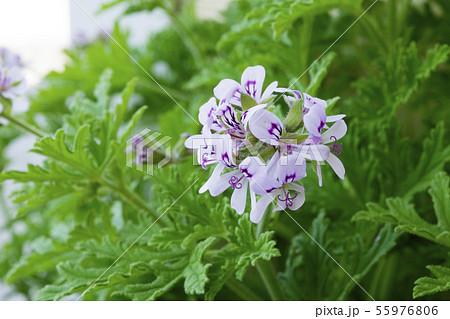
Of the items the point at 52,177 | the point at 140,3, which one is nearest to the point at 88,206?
the point at 52,177

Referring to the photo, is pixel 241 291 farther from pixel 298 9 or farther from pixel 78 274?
pixel 298 9

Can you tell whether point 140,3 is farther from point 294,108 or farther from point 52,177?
point 294,108

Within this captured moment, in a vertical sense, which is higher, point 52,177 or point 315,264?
point 52,177

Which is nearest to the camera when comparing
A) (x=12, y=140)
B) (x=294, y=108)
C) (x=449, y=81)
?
(x=294, y=108)

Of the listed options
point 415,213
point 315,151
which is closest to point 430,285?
point 415,213

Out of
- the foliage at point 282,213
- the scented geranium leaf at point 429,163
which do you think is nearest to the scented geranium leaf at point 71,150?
the foliage at point 282,213

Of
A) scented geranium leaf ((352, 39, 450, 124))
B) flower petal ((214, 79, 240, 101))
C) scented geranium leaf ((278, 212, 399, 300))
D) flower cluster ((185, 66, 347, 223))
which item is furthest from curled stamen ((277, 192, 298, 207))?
scented geranium leaf ((352, 39, 450, 124))

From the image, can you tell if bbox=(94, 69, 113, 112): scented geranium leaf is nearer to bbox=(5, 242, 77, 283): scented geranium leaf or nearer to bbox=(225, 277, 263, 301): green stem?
bbox=(5, 242, 77, 283): scented geranium leaf

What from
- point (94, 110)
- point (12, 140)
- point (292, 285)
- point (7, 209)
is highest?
point (12, 140)
